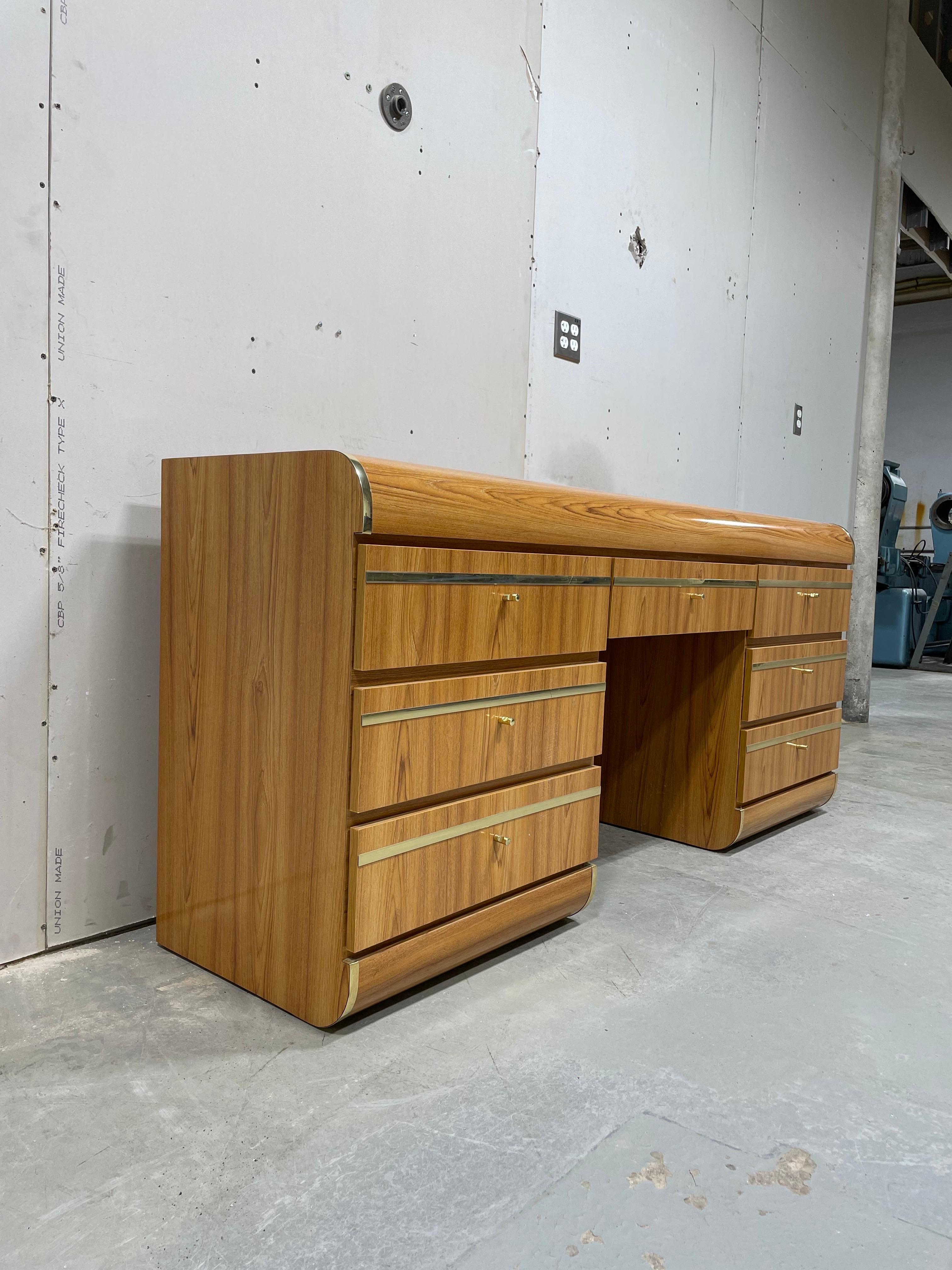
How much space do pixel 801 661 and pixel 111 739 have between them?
6.17 feet

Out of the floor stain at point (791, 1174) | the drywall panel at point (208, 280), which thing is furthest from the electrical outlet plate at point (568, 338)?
the floor stain at point (791, 1174)

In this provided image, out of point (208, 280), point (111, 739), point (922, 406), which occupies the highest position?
point (922, 406)

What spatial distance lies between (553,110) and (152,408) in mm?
1690

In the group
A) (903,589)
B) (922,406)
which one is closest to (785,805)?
(903,589)

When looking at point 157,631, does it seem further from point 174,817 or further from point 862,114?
point 862,114

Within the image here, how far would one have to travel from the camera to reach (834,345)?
4.74m

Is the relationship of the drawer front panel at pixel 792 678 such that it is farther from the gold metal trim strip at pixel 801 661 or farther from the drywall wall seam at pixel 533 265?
the drywall wall seam at pixel 533 265

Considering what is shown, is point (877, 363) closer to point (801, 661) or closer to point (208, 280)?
point (801, 661)

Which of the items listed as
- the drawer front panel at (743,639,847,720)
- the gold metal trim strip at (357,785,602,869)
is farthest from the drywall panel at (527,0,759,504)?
the gold metal trim strip at (357,785,602,869)

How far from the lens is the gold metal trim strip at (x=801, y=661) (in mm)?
2502

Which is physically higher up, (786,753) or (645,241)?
(645,241)

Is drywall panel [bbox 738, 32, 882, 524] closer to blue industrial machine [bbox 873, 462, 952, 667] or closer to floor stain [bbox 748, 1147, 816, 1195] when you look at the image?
blue industrial machine [bbox 873, 462, 952, 667]

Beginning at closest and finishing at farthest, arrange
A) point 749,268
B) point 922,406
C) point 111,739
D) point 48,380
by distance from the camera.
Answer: point 48,380 → point 111,739 → point 749,268 → point 922,406

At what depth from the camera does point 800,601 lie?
266 centimetres
